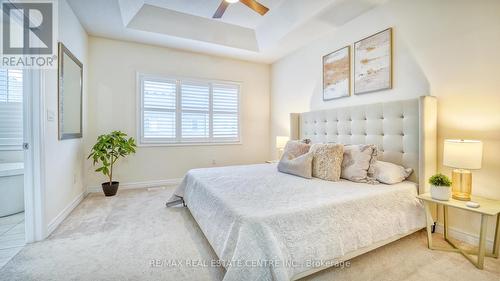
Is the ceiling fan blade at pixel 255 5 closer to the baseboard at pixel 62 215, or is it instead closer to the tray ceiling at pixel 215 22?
the tray ceiling at pixel 215 22

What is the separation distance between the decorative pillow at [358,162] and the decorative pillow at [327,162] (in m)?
0.09

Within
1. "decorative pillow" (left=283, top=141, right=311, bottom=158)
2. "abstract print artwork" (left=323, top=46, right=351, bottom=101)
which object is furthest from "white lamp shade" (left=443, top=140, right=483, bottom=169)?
"abstract print artwork" (left=323, top=46, right=351, bottom=101)

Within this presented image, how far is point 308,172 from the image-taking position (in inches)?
93.0

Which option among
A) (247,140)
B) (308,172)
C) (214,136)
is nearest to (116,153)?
(214,136)

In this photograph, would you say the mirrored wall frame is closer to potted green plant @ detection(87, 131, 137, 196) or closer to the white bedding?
potted green plant @ detection(87, 131, 137, 196)

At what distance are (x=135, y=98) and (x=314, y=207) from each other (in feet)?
11.9

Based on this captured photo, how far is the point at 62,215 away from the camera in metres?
2.48

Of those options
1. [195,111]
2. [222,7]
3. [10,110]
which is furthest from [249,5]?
[10,110]

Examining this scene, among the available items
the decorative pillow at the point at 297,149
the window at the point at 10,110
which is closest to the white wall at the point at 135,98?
the window at the point at 10,110

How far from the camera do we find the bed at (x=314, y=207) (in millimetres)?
1298

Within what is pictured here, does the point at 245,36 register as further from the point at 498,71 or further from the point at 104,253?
the point at 104,253

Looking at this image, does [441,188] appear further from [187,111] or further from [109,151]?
[109,151]

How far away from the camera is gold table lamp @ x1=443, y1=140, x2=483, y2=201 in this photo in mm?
1704

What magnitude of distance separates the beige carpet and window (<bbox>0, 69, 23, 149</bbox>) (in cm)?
203
